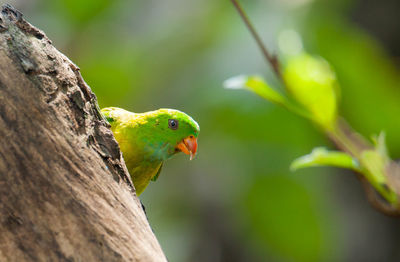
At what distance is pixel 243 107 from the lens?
553 centimetres

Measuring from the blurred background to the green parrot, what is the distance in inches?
110

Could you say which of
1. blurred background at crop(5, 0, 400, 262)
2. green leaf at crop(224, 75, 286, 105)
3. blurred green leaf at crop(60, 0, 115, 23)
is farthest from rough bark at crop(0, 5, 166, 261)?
blurred green leaf at crop(60, 0, 115, 23)

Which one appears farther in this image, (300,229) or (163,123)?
(300,229)

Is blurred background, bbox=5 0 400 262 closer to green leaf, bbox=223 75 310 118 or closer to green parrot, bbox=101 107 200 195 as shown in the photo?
green parrot, bbox=101 107 200 195

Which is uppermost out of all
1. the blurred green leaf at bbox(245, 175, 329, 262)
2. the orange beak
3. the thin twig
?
the thin twig

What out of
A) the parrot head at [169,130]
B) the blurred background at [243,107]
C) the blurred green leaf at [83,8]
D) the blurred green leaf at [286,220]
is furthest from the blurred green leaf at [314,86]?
the blurred green leaf at [83,8]

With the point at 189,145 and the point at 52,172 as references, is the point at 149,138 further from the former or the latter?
the point at 52,172

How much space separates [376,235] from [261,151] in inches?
62.0

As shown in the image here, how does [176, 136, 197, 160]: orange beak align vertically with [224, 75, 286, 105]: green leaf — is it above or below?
below

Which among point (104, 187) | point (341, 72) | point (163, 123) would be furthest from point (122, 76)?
point (104, 187)

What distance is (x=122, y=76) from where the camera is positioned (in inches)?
234

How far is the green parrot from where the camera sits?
272 centimetres

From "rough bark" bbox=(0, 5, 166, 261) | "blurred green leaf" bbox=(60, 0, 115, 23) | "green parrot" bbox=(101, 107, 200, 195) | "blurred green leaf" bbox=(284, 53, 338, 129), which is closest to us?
"rough bark" bbox=(0, 5, 166, 261)

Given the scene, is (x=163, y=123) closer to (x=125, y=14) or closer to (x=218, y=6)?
(x=218, y=6)
